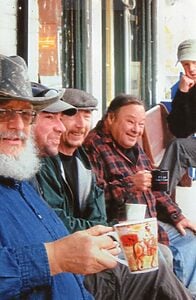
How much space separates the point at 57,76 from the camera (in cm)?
444

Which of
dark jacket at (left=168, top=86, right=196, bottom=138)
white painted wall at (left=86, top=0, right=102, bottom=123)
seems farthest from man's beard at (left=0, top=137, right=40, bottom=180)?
dark jacket at (left=168, top=86, right=196, bottom=138)

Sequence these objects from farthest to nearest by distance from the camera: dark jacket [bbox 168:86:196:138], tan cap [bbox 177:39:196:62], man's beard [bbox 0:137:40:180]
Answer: tan cap [bbox 177:39:196:62] < dark jacket [bbox 168:86:196:138] < man's beard [bbox 0:137:40:180]

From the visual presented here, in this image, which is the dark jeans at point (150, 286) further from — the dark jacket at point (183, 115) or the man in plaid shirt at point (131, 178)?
the dark jacket at point (183, 115)

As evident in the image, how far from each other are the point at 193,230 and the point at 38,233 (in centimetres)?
234

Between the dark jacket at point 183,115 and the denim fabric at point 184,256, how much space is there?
4.41ft

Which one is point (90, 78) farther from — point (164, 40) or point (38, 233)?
point (38, 233)

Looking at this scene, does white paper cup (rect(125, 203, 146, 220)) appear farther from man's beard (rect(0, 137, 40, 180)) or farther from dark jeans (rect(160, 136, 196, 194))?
dark jeans (rect(160, 136, 196, 194))

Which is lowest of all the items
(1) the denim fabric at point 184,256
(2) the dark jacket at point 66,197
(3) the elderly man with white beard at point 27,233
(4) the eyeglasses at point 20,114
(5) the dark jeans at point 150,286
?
(1) the denim fabric at point 184,256

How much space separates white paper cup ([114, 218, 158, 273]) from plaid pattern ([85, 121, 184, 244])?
1.56 meters

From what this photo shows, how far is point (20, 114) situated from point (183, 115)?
3.32 m

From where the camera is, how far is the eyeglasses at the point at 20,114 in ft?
6.89

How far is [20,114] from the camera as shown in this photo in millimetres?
2137

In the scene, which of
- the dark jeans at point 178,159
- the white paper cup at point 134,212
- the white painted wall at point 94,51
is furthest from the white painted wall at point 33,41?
the dark jeans at point 178,159

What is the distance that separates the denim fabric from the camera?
3699 mm
